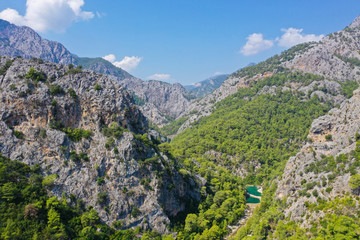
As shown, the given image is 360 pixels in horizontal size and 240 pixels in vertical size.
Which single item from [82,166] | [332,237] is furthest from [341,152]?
[82,166]

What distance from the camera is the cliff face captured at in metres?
73.7

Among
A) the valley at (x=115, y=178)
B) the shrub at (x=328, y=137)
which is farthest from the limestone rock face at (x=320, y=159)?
the shrub at (x=328, y=137)

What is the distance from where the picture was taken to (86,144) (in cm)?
8281

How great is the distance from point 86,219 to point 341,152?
88746 mm

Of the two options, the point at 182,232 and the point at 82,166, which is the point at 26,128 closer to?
the point at 82,166

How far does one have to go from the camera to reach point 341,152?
7875 cm

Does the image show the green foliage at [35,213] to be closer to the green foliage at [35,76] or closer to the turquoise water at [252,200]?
the green foliage at [35,76]

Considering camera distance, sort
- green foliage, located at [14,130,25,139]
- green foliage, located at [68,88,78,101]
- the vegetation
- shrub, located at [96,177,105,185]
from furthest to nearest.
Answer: green foliage, located at [68,88,78,101] → shrub, located at [96,177,105,185] → green foliage, located at [14,130,25,139] → the vegetation

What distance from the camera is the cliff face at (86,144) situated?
73.7 metres

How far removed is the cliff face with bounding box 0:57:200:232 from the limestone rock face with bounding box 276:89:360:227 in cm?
4271

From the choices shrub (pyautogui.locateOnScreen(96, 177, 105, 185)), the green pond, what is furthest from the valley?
the green pond

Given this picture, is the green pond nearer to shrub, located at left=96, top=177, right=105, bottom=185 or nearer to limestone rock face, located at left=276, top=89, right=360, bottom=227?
limestone rock face, located at left=276, top=89, right=360, bottom=227

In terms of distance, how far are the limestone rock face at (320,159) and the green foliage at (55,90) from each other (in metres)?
96.5

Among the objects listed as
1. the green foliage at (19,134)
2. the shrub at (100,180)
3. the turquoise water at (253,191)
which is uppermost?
Result: the green foliage at (19,134)
